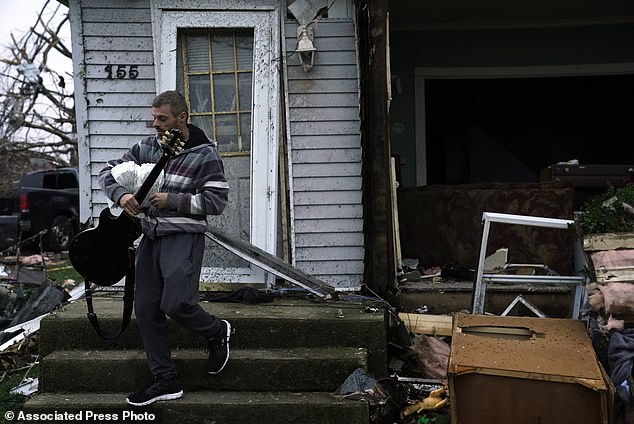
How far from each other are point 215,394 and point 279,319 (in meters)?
0.62

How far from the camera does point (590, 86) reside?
1062cm

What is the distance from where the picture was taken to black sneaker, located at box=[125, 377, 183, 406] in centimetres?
395

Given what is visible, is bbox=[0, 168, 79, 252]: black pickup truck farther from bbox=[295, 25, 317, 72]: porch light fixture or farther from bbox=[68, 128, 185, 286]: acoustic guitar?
bbox=[68, 128, 185, 286]: acoustic guitar

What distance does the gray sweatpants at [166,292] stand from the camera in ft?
12.4

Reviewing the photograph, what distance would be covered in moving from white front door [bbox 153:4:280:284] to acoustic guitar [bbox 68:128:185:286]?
5.37 feet

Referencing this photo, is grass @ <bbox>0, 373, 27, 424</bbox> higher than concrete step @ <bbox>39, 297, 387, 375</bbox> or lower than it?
→ lower

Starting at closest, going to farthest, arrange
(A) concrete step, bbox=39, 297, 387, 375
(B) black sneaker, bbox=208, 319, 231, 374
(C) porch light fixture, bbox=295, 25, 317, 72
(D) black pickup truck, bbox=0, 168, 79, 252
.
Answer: (B) black sneaker, bbox=208, 319, 231, 374, (A) concrete step, bbox=39, 297, 387, 375, (C) porch light fixture, bbox=295, 25, 317, 72, (D) black pickup truck, bbox=0, 168, 79, 252

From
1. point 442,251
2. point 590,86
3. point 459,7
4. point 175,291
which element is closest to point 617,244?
point 175,291

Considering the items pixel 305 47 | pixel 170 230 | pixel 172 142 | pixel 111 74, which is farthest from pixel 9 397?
pixel 305 47

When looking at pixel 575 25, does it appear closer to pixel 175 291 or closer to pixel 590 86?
pixel 590 86

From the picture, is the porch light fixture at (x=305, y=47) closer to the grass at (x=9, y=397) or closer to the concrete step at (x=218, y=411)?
the concrete step at (x=218, y=411)

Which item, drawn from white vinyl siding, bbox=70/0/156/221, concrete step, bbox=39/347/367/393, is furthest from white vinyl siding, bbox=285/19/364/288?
concrete step, bbox=39/347/367/393

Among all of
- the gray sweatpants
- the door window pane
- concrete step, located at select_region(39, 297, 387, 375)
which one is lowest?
concrete step, located at select_region(39, 297, 387, 375)

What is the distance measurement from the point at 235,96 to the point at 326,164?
0.92m
